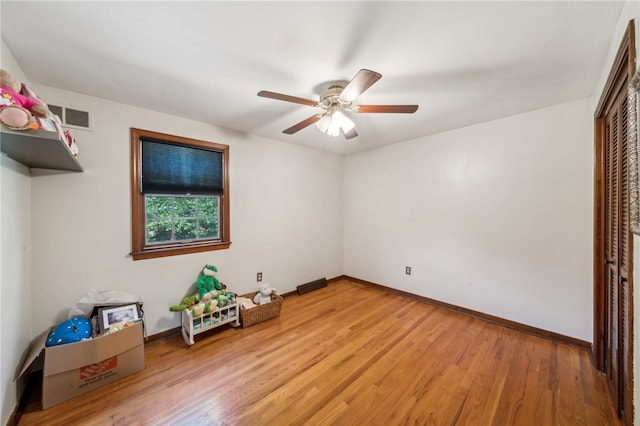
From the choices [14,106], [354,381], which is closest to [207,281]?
[354,381]

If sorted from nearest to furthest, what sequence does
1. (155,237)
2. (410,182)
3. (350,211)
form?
1. (155,237)
2. (410,182)
3. (350,211)

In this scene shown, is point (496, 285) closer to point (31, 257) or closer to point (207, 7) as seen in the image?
point (207, 7)

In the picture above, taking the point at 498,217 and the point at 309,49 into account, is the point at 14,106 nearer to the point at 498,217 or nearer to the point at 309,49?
the point at 309,49

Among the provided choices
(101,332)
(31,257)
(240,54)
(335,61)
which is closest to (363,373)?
(101,332)

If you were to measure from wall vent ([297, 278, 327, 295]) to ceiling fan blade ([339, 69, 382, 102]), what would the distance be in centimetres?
278

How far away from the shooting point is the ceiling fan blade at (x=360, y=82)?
1.31 m

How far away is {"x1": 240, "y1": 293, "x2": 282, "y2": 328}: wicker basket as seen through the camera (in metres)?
2.54

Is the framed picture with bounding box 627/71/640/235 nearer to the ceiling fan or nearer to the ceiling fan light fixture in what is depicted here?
the ceiling fan

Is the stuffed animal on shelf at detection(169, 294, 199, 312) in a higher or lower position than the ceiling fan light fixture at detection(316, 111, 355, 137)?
lower

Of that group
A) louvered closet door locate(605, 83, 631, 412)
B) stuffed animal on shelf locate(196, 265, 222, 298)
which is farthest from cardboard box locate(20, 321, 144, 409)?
louvered closet door locate(605, 83, 631, 412)

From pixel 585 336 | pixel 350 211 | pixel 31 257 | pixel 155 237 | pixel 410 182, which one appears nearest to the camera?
pixel 31 257

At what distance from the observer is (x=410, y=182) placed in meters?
3.33

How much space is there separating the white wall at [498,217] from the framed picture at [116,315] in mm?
3062

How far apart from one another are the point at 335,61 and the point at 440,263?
2.69 meters
